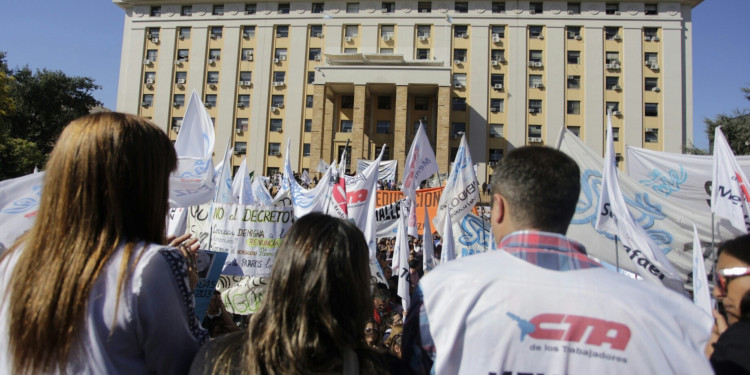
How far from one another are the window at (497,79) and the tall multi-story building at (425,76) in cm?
12

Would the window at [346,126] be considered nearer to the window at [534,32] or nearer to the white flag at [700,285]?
the window at [534,32]

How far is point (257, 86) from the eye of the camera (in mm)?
47250

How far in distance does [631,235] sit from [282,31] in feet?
154

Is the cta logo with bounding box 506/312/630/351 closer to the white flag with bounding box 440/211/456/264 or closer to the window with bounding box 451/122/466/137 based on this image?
the white flag with bounding box 440/211/456/264

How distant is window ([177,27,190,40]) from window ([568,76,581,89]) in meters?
35.0

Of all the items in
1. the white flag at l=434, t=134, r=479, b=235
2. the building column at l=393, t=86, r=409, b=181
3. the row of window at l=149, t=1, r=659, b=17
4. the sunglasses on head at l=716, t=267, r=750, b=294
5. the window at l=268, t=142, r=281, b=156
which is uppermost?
the row of window at l=149, t=1, r=659, b=17

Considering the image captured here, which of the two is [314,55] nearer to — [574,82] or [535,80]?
[535,80]

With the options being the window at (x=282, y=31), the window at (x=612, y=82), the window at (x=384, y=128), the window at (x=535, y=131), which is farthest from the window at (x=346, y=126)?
the window at (x=612, y=82)

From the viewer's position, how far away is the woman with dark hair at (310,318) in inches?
62.1

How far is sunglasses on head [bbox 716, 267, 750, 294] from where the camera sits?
2207 millimetres

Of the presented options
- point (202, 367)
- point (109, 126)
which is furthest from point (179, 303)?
point (109, 126)

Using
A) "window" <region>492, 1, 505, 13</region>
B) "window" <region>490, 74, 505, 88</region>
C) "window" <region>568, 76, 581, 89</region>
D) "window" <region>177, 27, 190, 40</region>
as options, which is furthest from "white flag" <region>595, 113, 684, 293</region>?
"window" <region>177, 27, 190, 40</region>

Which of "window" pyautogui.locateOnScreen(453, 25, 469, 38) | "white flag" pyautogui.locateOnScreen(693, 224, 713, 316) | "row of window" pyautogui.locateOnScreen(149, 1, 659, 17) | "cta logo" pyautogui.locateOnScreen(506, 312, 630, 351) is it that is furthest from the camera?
"window" pyautogui.locateOnScreen(453, 25, 469, 38)

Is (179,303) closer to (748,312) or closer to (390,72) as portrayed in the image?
(748,312)
